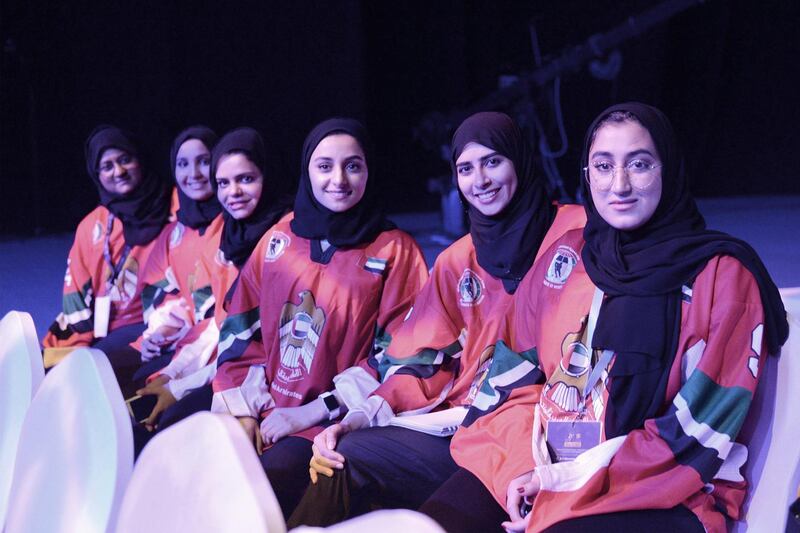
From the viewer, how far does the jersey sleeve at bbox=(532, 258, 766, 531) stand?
1.26m

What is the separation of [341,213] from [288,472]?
0.67 meters

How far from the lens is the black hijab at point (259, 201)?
2.43 meters

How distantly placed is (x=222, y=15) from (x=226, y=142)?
4108mm

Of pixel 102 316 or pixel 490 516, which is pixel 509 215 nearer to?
pixel 490 516

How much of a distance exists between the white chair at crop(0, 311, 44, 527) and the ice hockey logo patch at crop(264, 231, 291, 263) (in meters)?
0.89

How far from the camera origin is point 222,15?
20.3ft

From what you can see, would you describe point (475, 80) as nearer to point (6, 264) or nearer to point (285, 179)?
point (6, 264)

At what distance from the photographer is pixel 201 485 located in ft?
2.38

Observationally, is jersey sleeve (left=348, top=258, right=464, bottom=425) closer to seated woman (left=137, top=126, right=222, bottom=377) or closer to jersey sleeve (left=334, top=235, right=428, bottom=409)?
jersey sleeve (left=334, top=235, right=428, bottom=409)

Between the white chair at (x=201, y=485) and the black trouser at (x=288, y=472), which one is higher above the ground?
the white chair at (x=201, y=485)

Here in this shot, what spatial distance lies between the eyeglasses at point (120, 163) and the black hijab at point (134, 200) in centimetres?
2

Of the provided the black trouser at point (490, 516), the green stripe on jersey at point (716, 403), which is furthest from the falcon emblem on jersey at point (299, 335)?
the green stripe on jersey at point (716, 403)

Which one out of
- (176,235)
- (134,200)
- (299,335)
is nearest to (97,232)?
(134,200)

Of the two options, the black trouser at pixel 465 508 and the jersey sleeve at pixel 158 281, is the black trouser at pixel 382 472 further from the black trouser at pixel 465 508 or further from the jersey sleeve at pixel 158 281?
the jersey sleeve at pixel 158 281
